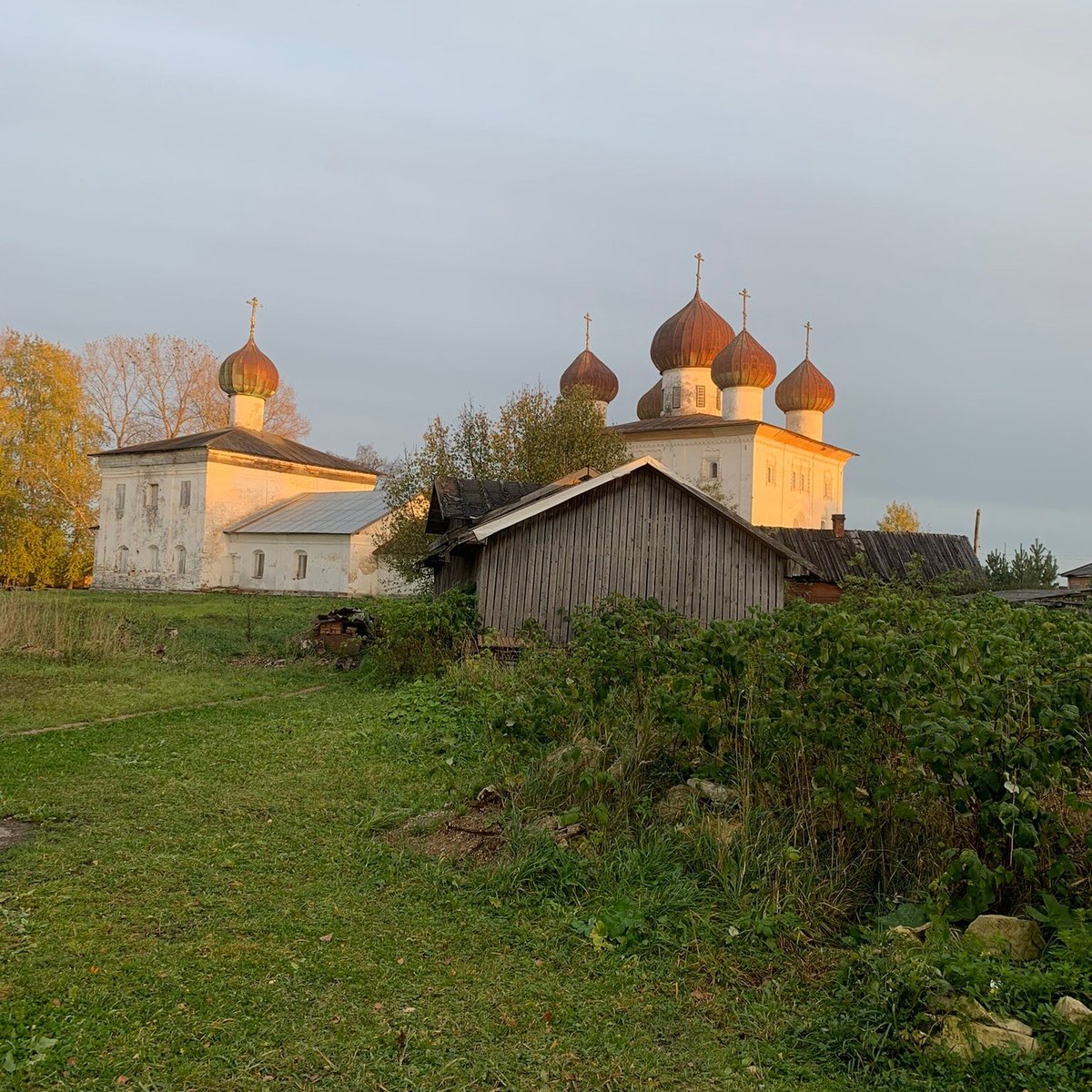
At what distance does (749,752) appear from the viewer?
6.06 meters

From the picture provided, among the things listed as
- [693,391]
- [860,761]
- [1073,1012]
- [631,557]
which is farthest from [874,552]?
[1073,1012]

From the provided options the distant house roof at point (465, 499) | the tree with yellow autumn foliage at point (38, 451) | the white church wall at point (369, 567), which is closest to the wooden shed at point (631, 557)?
the distant house roof at point (465, 499)

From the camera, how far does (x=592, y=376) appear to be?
144 ft

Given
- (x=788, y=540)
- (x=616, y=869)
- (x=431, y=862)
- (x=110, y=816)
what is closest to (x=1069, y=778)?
(x=616, y=869)

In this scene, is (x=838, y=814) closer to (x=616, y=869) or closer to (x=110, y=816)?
(x=616, y=869)

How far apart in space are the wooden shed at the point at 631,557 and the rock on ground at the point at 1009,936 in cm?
1074

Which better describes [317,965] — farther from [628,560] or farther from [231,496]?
[231,496]

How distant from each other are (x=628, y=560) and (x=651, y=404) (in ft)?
105

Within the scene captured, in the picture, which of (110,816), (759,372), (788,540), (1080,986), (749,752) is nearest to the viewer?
(1080,986)

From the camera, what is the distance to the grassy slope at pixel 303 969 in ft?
12.7

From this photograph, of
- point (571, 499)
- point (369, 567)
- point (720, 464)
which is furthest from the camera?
point (720, 464)

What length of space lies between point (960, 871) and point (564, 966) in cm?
188

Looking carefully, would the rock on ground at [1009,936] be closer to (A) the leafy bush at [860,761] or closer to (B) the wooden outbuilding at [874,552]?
(A) the leafy bush at [860,761]

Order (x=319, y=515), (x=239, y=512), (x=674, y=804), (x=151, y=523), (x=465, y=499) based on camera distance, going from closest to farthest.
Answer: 1. (x=674, y=804)
2. (x=465, y=499)
3. (x=319, y=515)
4. (x=239, y=512)
5. (x=151, y=523)
